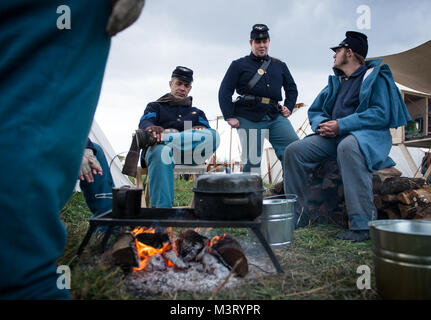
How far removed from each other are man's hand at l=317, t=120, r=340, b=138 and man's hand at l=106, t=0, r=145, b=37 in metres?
2.10

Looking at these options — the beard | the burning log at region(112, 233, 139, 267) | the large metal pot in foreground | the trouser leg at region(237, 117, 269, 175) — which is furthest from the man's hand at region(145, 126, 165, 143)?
the large metal pot in foreground

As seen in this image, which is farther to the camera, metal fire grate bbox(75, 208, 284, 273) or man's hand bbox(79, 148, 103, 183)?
man's hand bbox(79, 148, 103, 183)

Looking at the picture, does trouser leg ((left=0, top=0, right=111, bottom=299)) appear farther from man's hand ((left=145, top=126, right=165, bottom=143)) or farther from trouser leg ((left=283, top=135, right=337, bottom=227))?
trouser leg ((left=283, top=135, right=337, bottom=227))

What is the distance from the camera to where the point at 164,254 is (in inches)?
69.1

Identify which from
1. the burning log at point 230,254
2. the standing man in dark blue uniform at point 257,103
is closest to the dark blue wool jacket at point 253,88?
the standing man in dark blue uniform at point 257,103

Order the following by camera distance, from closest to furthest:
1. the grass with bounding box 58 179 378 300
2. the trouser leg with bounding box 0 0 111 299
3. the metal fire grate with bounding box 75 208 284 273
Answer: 1. the trouser leg with bounding box 0 0 111 299
2. the grass with bounding box 58 179 378 300
3. the metal fire grate with bounding box 75 208 284 273

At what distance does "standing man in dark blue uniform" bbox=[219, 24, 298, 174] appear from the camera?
367 cm

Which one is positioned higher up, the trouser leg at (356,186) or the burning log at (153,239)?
the trouser leg at (356,186)

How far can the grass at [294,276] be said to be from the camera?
1378 millimetres

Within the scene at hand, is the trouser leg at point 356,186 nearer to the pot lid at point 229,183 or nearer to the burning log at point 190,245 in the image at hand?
the pot lid at point 229,183

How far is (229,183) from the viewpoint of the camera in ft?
5.34

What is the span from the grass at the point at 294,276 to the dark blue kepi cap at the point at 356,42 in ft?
5.99
